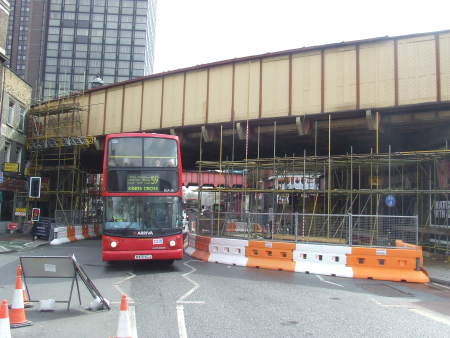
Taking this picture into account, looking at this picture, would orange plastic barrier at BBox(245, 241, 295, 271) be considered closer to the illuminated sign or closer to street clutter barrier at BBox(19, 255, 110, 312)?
street clutter barrier at BBox(19, 255, 110, 312)

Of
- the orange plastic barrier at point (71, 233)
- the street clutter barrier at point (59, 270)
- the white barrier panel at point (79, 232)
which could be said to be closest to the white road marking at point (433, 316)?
the street clutter barrier at point (59, 270)

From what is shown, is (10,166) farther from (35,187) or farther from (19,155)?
(35,187)

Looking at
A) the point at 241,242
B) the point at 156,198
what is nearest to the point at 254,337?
the point at 156,198

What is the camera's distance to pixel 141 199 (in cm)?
1276

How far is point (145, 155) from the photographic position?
12.9 meters

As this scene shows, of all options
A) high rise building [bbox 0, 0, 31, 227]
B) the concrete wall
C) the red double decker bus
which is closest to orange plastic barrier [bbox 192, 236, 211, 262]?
the red double decker bus

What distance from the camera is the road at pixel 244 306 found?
6.62 m

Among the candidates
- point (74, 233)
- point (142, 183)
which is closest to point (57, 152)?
point (74, 233)

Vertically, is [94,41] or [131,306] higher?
[94,41]

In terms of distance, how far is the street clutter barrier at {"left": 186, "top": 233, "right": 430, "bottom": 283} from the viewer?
39.3ft

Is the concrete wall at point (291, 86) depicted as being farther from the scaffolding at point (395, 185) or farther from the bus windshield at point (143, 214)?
the bus windshield at point (143, 214)

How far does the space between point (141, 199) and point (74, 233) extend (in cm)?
1299

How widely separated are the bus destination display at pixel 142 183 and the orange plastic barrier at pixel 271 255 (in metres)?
3.76

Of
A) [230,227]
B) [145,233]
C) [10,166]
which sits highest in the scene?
[10,166]
